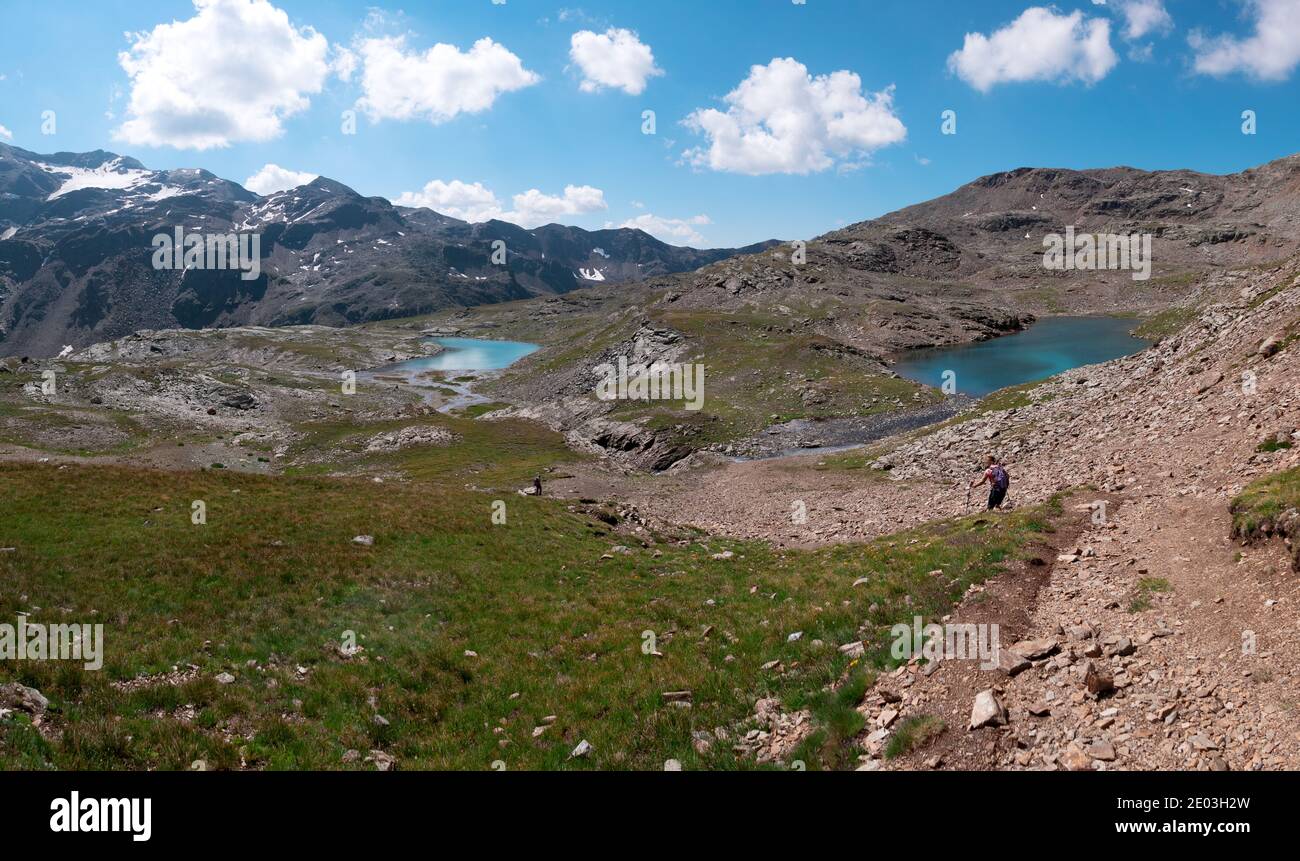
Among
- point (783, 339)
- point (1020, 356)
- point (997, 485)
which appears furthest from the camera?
point (1020, 356)

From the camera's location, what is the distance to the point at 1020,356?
111562 millimetres

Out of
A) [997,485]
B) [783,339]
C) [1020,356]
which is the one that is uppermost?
[783,339]

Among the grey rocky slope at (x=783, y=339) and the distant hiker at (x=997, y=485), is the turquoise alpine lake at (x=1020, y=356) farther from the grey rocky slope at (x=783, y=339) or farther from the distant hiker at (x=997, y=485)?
the distant hiker at (x=997, y=485)

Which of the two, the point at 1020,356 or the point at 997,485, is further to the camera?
the point at 1020,356

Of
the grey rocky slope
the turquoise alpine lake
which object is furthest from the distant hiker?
the turquoise alpine lake

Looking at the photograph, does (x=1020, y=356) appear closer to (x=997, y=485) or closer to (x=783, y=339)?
(x=783, y=339)

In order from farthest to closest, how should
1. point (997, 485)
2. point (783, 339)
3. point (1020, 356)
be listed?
1. point (1020, 356)
2. point (783, 339)
3. point (997, 485)

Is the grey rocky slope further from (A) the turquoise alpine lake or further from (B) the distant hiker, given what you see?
(B) the distant hiker

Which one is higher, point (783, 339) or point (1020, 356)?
point (783, 339)

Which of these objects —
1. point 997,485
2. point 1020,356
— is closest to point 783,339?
point 1020,356

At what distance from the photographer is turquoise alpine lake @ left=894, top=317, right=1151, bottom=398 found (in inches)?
3701

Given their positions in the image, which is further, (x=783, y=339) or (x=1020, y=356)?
(x=1020, y=356)

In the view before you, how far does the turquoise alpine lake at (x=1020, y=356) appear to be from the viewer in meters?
94.0
